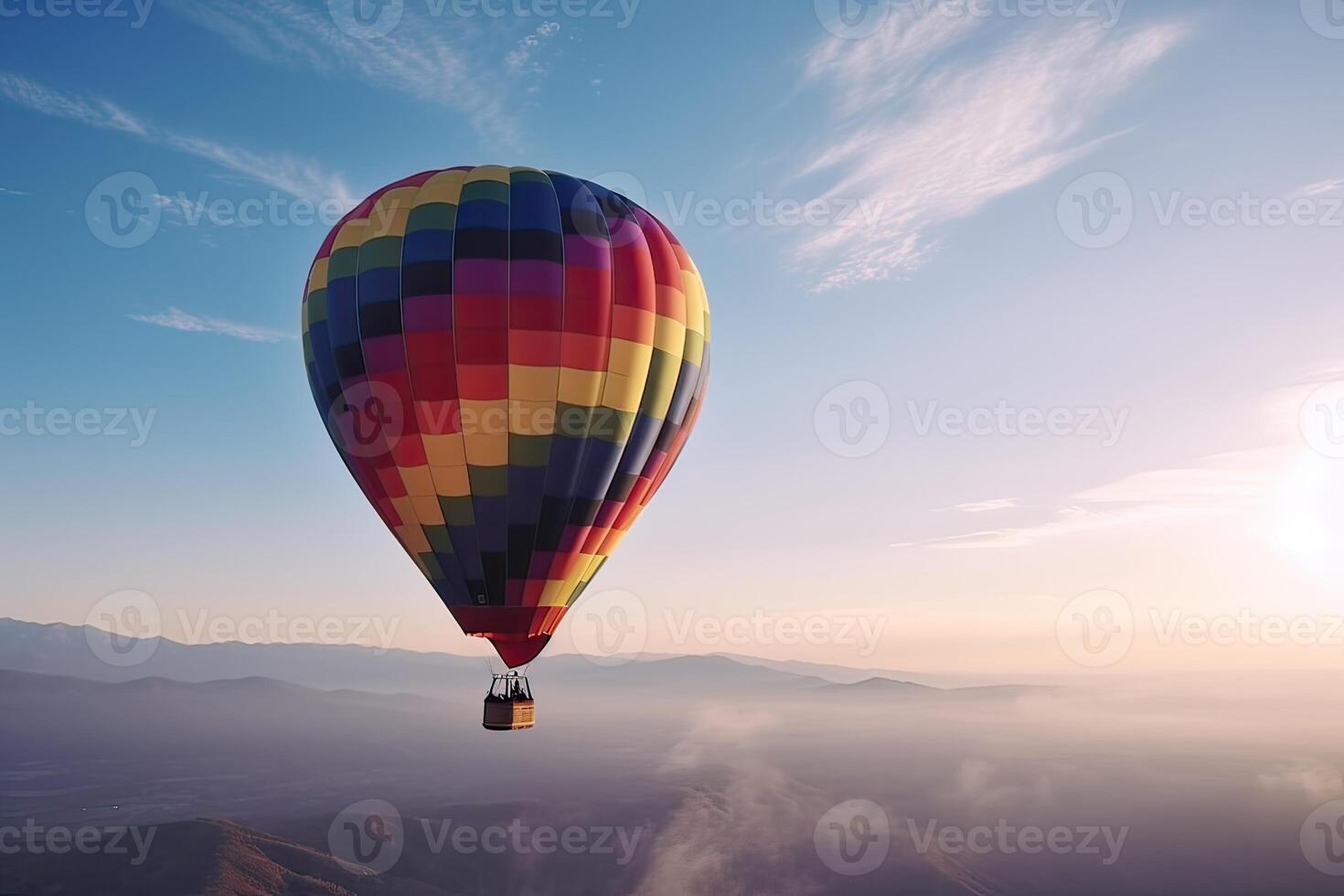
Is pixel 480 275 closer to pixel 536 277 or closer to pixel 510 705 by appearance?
pixel 536 277

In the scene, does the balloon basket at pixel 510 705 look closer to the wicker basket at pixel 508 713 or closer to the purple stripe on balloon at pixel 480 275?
the wicker basket at pixel 508 713

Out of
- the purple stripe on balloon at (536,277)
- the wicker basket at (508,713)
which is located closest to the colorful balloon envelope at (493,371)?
the purple stripe on balloon at (536,277)

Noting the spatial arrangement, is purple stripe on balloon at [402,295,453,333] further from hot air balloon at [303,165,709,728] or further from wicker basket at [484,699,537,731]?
wicker basket at [484,699,537,731]

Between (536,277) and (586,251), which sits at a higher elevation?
(586,251)

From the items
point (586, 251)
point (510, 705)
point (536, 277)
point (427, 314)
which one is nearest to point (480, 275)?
point (536, 277)

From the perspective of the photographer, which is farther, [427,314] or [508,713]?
[427,314]

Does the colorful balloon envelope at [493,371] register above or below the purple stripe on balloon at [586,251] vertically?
below
